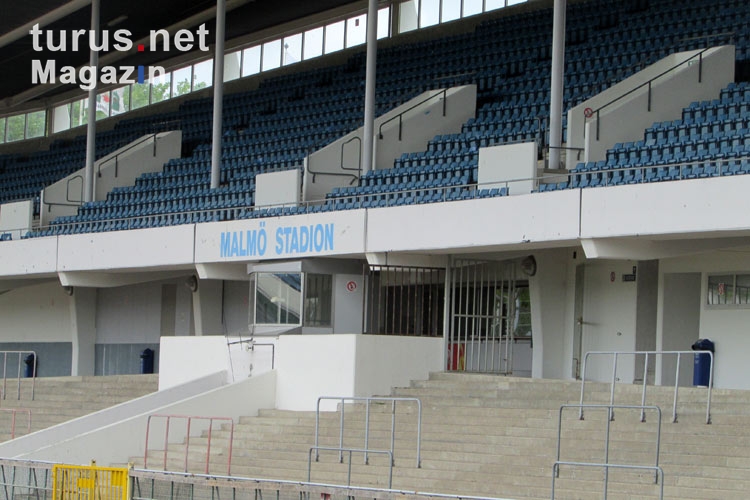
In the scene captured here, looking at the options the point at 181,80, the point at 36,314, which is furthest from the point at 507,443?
the point at 181,80

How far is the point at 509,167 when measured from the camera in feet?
66.9

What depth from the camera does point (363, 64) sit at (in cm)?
3128

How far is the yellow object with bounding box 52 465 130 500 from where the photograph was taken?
40.6 ft

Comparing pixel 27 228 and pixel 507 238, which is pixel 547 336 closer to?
pixel 507 238

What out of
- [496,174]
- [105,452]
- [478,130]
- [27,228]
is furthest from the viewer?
[27,228]

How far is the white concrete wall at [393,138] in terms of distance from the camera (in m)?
24.8

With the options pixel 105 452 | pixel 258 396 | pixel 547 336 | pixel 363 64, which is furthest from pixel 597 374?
pixel 363 64

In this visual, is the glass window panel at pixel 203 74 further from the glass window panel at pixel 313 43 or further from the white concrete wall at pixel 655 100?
the white concrete wall at pixel 655 100

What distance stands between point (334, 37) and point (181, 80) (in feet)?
20.3

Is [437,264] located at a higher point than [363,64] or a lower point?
lower

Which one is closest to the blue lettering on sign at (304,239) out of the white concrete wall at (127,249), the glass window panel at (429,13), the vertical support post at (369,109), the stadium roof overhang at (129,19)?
the vertical support post at (369,109)

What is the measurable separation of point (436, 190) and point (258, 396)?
473cm

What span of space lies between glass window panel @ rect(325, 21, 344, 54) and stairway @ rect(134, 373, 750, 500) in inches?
605

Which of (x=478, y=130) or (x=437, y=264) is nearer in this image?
(x=437, y=264)
